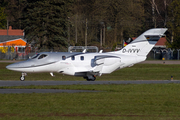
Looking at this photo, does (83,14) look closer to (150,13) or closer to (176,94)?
(150,13)

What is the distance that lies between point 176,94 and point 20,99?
7701 millimetres

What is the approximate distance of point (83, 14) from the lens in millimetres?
81188

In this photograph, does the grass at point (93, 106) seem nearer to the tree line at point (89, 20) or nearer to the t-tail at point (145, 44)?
the t-tail at point (145, 44)

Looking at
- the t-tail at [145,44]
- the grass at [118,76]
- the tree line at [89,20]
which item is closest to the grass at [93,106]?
the t-tail at [145,44]

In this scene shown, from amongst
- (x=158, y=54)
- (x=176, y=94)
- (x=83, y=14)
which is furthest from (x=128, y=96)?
(x=83, y=14)

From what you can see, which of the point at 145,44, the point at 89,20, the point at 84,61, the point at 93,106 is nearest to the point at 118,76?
the point at 145,44

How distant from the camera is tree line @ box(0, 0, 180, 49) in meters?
60.9

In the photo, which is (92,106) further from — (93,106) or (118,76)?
(118,76)

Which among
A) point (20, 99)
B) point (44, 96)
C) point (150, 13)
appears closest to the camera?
point (20, 99)

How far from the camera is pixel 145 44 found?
28.3 meters

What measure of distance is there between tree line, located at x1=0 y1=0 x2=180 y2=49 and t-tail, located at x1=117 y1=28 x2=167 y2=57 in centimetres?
3361

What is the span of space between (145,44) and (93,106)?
15749mm

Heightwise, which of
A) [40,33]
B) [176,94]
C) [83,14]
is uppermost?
[83,14]

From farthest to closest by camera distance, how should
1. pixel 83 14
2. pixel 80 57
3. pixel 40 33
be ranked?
pixel 83 14 → pixel 40 33 → pixel 80 57
